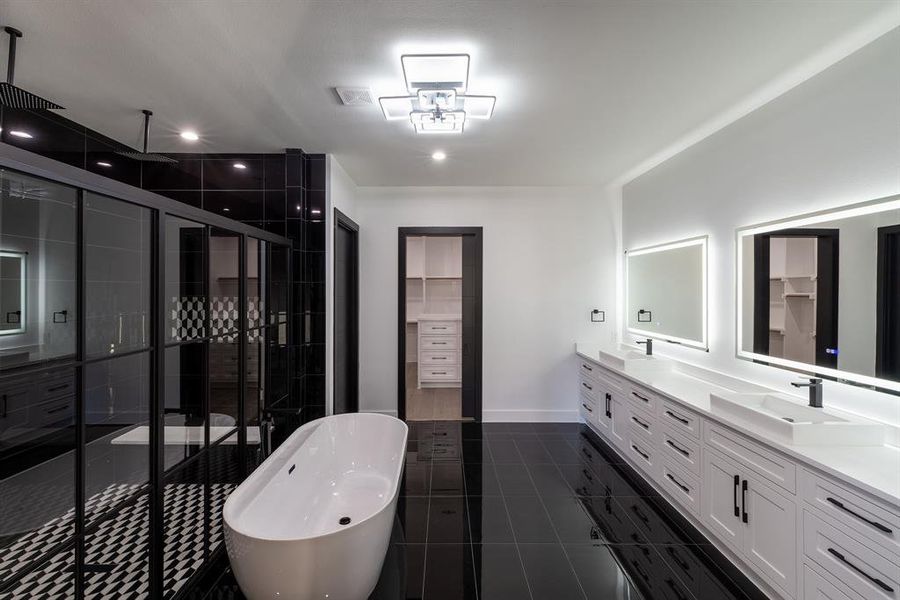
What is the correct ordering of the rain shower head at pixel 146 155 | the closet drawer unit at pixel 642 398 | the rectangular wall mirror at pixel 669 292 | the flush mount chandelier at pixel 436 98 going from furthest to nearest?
the rectangular wall mirror at pixel 669 292 < the closet drawer unit at pixel 642 398 < the rain shower head at pixel 146 155 < the flush mount chandelier at pixel 436 98

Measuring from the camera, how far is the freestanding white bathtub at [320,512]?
1497mm

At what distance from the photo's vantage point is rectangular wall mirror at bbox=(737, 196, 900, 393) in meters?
1.68

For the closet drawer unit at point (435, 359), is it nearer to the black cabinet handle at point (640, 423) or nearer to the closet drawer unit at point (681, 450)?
the black cabinet handle at point (640, 423)

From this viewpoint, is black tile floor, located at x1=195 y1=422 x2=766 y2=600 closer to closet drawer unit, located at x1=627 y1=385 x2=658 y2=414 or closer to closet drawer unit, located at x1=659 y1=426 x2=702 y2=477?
closet drawer unit, located at x1=659 y1=426 x2=702 y2=477

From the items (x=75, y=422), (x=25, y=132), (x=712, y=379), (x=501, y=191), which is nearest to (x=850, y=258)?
(x=712, y=379)

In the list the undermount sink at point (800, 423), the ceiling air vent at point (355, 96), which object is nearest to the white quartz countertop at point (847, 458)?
the undermount sink at point (800, 423)

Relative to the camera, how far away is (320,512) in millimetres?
2494

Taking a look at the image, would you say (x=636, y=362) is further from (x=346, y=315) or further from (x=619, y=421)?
(x=346, y=315)

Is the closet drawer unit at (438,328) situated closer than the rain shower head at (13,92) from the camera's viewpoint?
No

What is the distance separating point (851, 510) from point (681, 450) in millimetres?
1036

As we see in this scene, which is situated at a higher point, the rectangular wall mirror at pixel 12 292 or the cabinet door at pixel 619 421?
the rectangular wall mirror at pixel 12 292

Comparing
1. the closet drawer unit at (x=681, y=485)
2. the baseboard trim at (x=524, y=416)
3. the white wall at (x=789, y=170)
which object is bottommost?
the baseboard trim at (x=524, y=416)

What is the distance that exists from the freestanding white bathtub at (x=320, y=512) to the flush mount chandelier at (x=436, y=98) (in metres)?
2.18

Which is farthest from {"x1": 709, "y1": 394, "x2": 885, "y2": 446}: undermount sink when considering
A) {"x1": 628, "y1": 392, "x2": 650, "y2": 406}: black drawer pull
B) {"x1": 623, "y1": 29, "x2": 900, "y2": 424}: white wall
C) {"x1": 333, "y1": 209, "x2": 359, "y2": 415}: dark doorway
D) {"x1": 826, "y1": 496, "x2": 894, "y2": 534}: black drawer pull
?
{"x1": 333, "y1": 209, "x2": 359, "y2": 415}: dark doorway
